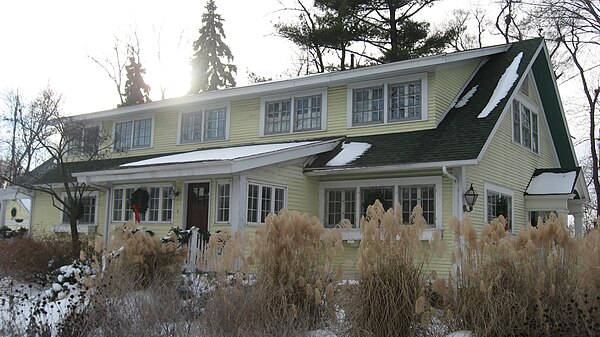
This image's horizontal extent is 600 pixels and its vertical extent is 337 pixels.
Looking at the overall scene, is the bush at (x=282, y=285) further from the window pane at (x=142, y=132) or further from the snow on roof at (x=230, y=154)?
the window pane at (x=142, y=132)

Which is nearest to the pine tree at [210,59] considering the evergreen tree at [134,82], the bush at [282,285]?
the evergreen tree at [134,82]

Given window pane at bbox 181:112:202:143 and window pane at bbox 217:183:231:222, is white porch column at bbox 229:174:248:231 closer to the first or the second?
window pane at bbox 217:183:231:222

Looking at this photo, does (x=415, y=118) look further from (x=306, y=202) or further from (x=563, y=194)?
(x=563, y=194)

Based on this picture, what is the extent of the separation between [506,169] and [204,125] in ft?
28.6

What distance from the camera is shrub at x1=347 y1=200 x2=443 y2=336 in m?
5.62

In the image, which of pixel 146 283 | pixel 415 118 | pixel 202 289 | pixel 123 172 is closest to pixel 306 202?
pixel 415 118

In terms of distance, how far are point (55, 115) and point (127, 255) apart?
1201cm

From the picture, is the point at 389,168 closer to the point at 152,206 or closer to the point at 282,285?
the point at 152,206

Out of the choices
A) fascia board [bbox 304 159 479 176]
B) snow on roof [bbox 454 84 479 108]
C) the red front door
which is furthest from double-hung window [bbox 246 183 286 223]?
snow on roof [bbox 454 84 479 108]

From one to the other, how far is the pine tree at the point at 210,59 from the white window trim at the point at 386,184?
2425 centimetres

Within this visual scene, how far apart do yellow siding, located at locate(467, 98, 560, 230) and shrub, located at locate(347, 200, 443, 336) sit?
7.25 m

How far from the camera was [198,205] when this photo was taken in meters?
14.7

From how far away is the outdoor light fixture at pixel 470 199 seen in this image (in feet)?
40.3

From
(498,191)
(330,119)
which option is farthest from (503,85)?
(330,119)
